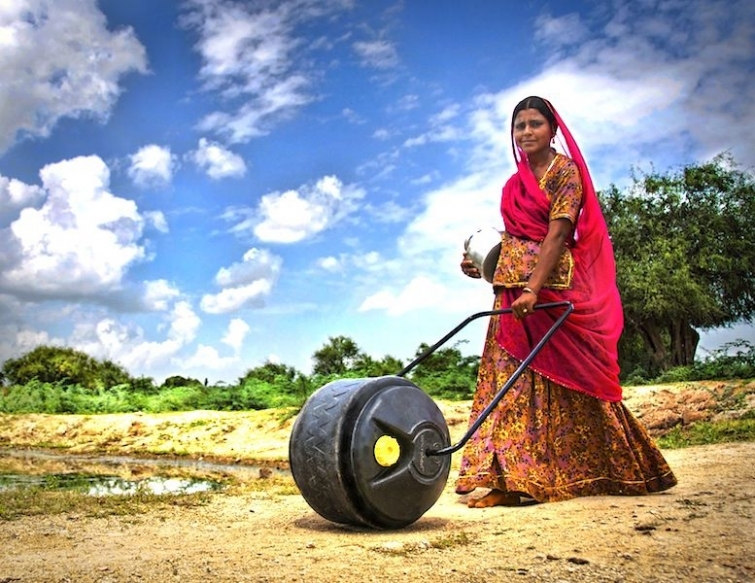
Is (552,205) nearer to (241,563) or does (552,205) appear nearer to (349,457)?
(349,457)

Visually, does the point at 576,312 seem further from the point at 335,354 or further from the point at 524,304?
the point at 335,354

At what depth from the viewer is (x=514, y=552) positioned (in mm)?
3752

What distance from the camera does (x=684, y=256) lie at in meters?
20.3

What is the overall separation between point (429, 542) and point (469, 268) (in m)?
2.24

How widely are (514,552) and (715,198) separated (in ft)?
65.6

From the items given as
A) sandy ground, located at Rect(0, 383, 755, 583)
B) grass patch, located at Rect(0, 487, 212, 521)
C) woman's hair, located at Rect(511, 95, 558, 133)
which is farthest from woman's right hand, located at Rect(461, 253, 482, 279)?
grass patch, located at Rect(0, 487, 212, 521)

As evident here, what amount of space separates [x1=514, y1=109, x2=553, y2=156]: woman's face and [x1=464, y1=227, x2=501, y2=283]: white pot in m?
0.63

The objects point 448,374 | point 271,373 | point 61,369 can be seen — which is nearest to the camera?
point 448,374

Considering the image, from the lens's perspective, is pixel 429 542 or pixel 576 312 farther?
pixel 576 312

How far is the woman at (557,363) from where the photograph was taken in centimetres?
522

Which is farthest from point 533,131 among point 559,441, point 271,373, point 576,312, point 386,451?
point 271,373

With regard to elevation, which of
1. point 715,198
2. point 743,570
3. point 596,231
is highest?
point 715,198

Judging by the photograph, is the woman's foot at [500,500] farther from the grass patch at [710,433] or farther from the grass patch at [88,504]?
the grass patch at [710,433]

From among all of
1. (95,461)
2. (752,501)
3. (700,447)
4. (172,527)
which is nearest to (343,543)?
(172,527)
